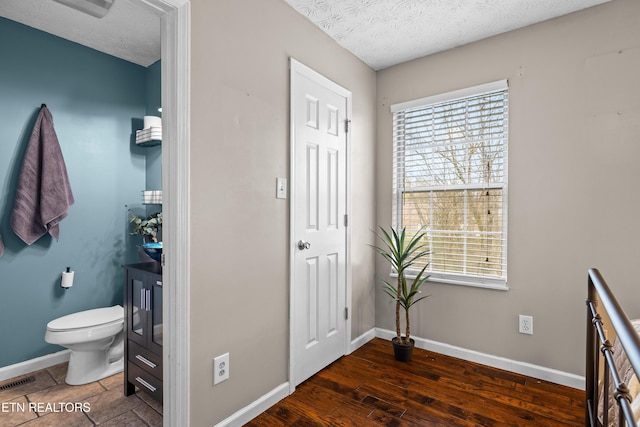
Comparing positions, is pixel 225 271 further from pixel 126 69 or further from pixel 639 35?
pixel 639 35

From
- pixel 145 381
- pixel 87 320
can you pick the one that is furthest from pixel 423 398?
pixel 87 320

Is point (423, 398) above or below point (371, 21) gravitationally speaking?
below

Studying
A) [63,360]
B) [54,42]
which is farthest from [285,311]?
[54,42]

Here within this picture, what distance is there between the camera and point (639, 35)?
6.69ft

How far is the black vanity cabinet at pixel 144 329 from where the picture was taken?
6.27ft

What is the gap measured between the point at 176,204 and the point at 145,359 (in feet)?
3.52

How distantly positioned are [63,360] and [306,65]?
2.85 metres

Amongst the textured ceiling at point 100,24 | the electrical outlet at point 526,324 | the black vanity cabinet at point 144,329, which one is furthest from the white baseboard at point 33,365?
the electrical outlet at point 526,324

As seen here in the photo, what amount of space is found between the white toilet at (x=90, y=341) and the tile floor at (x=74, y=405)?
0.07 meters

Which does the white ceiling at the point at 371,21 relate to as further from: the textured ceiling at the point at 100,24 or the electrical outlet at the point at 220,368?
the electrical outlet at the point at 220,368

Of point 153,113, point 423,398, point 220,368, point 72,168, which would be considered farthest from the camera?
point 153,113

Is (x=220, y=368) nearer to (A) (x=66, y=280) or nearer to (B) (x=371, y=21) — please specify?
(A) (x=66, y=280)

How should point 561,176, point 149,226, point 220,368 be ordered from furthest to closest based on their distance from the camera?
point 149,226 < point 561,176 < point 220,368

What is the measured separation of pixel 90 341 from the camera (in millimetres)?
2188
